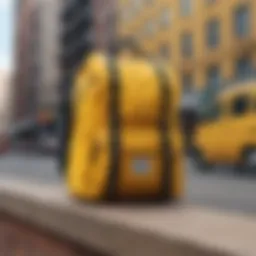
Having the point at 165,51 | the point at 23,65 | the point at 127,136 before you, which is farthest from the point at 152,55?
the point at 23,65

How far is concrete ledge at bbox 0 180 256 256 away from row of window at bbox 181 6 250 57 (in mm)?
560

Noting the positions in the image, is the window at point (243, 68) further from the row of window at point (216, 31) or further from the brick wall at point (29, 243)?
the brick wall at point (29, 243)

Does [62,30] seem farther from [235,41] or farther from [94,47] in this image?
[235,41]

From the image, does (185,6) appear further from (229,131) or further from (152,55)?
(229,131)

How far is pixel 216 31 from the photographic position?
6.04ft

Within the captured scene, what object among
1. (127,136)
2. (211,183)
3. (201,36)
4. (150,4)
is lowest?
(211,183)

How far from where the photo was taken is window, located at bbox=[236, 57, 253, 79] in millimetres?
1693

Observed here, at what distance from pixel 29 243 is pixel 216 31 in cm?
79

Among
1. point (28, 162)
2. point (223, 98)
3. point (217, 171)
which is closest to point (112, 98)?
point (223, 98)

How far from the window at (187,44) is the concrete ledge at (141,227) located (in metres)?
0.59

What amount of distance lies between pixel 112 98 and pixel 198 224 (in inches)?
15.5

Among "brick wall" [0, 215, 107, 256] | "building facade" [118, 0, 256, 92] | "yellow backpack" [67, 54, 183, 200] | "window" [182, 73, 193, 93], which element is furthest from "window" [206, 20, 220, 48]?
"brick wall" [0, 215, 107, 256]

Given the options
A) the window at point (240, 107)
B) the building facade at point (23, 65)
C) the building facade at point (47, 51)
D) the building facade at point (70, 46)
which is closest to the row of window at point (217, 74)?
the building facade at point (70, 46)

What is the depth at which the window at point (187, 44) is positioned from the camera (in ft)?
6.24
